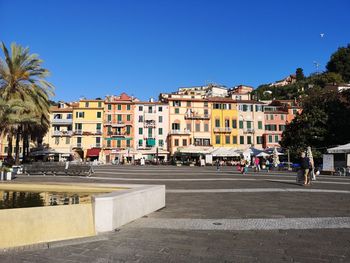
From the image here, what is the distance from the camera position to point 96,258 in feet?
14.5

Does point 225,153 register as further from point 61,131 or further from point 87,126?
point 61,131

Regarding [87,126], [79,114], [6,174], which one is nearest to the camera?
[6,174]

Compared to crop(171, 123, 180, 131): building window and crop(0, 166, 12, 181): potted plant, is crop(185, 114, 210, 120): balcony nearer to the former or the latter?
crop(171, 123, 180, 131): building window

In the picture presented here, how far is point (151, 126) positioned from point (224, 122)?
50.1ft

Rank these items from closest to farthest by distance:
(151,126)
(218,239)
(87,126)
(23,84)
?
(218,239) → (23,84) → (87,126) → (151,126)

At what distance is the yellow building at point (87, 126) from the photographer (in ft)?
216

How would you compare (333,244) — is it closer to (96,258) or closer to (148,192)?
(96,258)

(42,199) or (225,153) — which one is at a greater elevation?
(225,153)

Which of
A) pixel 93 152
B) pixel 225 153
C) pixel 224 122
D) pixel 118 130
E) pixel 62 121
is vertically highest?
pixel 62 121

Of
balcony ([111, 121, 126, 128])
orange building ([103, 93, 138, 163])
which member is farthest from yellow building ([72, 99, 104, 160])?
balcony ([111, 121, 126, 128])

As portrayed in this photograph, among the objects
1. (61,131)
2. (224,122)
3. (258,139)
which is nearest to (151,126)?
(224,122)

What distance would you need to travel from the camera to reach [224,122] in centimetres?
6744

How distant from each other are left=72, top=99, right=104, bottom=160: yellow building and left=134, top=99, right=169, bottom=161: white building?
753 centimetres

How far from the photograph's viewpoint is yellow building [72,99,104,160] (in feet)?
216
